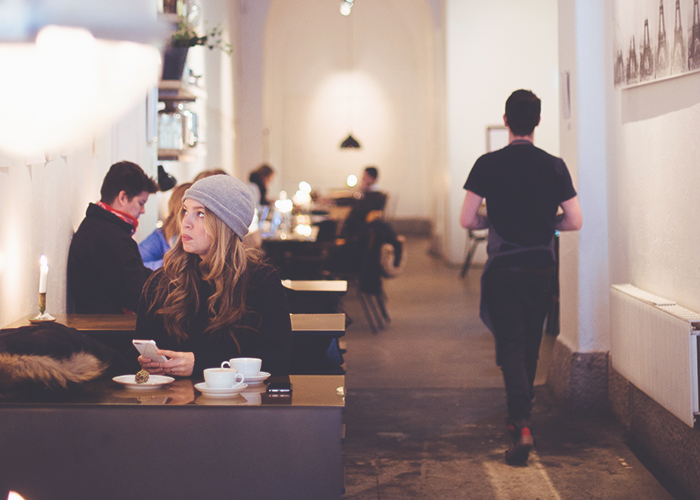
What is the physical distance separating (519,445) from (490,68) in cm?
869

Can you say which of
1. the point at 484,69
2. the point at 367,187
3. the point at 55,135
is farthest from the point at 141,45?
the point at 484,69

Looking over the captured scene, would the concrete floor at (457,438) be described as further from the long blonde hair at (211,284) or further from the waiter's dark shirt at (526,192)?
the long blonde hair at (211,284)

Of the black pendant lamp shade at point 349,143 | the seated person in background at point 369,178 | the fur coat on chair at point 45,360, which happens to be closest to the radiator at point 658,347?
the fur coat on chair at point 45,360

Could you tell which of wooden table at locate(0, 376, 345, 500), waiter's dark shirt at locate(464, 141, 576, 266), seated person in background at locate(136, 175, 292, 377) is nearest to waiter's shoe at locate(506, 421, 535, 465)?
waiter's dark shirt at locate(464, 141, 576, 266)

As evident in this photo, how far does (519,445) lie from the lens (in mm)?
3244

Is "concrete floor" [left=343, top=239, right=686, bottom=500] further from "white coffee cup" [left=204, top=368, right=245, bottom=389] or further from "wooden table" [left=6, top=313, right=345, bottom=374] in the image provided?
"white coffee cup" [left=204, top=368, right=245, bottom=389]

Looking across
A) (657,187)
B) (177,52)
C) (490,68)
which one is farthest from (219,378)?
(490,68)

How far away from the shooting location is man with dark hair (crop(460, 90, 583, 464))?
328cm

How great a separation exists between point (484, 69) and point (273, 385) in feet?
32.5

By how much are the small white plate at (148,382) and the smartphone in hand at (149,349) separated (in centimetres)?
5

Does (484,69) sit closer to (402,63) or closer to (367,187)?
(367,187)

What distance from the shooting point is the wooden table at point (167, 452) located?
69.2 inches

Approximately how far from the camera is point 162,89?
5.13 metres

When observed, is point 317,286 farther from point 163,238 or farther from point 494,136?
point 494,136
